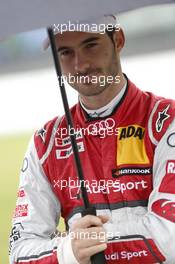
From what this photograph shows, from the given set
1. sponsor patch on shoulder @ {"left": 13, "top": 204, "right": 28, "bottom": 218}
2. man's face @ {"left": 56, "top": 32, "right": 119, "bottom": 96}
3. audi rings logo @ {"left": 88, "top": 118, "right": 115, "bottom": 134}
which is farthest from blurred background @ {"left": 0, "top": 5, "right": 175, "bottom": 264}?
man's face @ {"left": 56, "top": 32, "right": 119, "bottom": 96}

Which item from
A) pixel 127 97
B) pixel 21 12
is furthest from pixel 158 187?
pixel 21 12

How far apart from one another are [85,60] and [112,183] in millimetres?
357

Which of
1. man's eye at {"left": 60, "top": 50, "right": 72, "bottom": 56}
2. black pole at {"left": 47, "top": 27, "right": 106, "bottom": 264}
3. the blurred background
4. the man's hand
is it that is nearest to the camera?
the man's hand

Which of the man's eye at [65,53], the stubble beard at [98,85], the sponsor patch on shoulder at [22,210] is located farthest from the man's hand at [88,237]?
the man's eye at [65,53]

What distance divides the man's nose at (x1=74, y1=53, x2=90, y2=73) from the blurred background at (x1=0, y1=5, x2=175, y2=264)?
192 centimetres

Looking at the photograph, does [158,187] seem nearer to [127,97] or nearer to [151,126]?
[151,126]

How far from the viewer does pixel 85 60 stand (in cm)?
216

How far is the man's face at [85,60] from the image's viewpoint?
84.7 inches

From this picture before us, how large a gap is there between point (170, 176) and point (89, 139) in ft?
0.98

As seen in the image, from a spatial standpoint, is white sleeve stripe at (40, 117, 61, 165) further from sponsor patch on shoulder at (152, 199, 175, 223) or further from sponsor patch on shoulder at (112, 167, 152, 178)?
sponsor patch on shoulder at (152, 199, 175, 223)

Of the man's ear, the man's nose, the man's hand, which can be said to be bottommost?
the man's hand

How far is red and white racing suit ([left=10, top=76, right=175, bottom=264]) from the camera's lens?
2.03 metres

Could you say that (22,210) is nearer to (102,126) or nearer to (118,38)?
(102,126)

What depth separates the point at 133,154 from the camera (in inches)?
84.3
